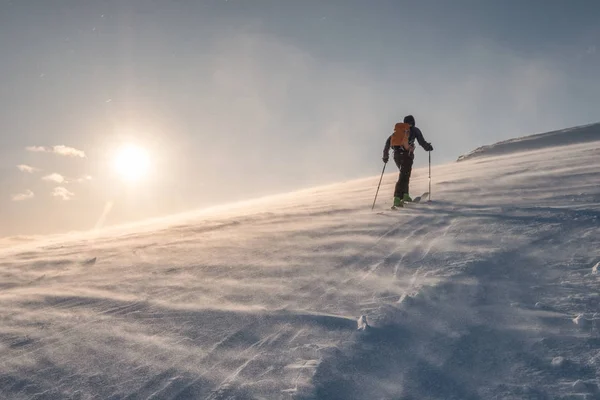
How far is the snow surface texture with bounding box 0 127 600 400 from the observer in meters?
2.78

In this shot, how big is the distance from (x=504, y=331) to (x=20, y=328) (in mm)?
3959

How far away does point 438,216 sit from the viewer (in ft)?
22.1

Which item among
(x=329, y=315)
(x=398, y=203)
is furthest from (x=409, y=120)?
(x=329, y=315)

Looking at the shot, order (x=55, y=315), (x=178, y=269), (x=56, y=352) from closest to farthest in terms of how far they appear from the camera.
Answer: (x=56, y=352)
(x=55, y=315)
(x=178, y=269)

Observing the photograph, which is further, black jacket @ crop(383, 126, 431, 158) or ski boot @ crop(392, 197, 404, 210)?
black jacket @ crop(383, 126, 431, 158)

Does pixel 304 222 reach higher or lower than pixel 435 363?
higher

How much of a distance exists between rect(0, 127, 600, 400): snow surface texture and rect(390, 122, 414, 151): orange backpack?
103 inches

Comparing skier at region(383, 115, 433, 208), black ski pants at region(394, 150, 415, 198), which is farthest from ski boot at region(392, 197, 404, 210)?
skier at region(383, 115, 433, 208)

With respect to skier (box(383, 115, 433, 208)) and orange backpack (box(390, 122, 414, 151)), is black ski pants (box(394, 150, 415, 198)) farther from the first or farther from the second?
orange backpack (box(390, 122, 414, 151))

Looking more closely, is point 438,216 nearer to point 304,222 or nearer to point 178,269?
point 304,222

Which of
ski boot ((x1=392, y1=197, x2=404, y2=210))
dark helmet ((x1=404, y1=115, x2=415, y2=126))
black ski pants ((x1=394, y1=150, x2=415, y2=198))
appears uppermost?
dark helmet ((x1=404, y1=115, x2=415, y2=126))

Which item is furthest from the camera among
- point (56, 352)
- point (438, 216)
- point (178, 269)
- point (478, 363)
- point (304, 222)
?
point (304, 222)

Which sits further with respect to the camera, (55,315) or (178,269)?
(178,269)

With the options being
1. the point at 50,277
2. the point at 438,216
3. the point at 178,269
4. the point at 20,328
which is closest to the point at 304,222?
the point at 438,216
